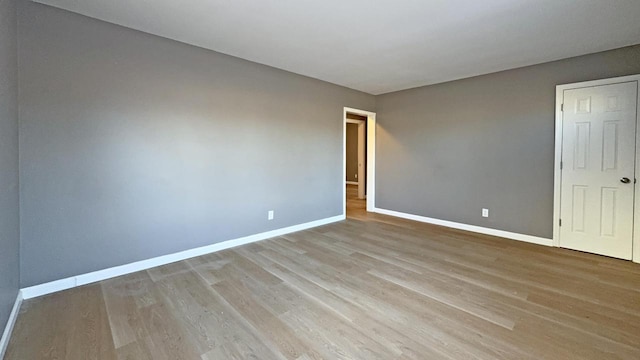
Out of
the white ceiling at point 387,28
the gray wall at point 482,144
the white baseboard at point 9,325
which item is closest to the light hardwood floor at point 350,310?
the white baseboard at point 9,325

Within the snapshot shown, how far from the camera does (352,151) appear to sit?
33.8ft

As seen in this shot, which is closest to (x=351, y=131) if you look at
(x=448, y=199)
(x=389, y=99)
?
(x=389, y=99)

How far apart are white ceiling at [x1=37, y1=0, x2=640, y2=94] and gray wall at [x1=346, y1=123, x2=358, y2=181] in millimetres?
6361

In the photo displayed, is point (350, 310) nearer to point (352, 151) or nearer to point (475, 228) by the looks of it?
point (475, 228)

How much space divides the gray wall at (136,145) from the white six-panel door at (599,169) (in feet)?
12.1

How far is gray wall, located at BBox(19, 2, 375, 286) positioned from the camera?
2.32 m

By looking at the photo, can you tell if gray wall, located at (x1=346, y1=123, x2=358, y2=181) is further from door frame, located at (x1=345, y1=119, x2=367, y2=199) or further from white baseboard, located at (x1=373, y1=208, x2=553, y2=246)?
white baseboard, located at (x1=373, y1=208, x2=553, y2=246)

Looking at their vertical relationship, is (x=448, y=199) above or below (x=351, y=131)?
below

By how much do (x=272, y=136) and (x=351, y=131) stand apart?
661 cm

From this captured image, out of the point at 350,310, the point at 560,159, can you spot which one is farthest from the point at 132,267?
the point at 560,159

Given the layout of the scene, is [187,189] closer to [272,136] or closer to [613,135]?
[272,136]

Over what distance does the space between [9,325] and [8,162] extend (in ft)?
3.62

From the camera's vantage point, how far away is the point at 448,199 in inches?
185

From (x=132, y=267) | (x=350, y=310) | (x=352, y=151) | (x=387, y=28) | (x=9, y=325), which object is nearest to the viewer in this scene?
(x=9, y=325)
